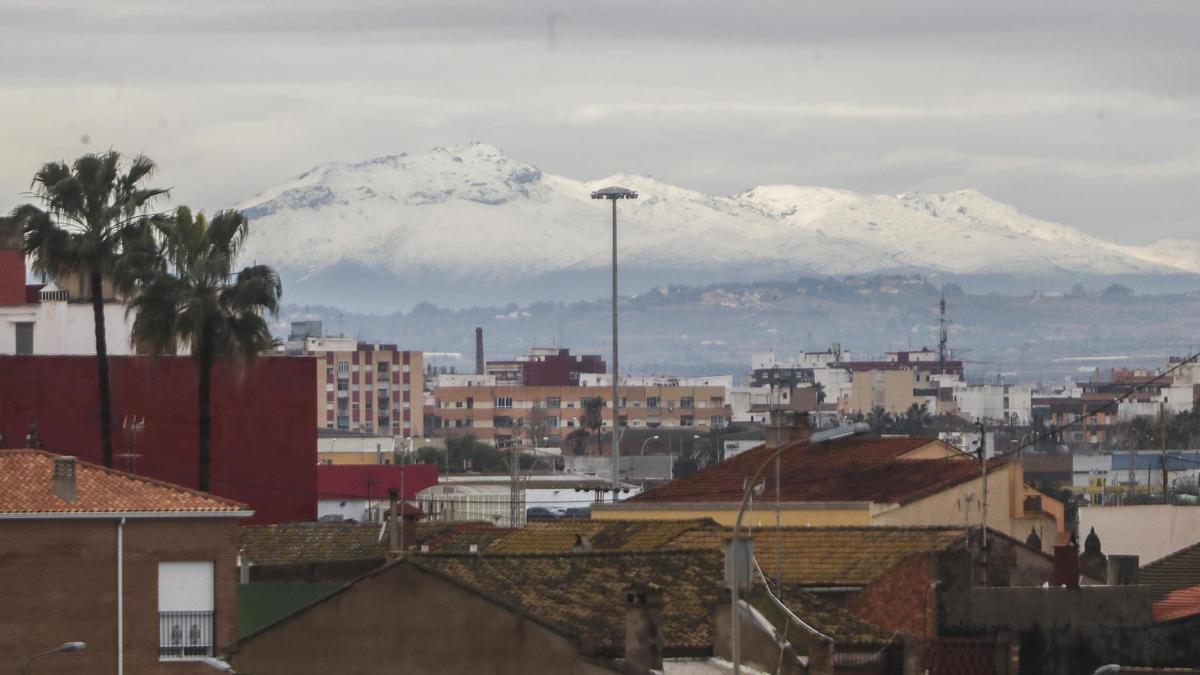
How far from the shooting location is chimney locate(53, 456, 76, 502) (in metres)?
39.1

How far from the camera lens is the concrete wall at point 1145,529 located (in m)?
67.4

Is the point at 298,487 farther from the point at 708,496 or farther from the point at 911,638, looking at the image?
the point at 911,638

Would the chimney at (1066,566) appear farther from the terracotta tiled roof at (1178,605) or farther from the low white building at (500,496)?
the low white building at (500,496)

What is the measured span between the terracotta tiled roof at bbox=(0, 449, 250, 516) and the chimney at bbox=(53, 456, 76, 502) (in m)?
0.09

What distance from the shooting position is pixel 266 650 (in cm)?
3253

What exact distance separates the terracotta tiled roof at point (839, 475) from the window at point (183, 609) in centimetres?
2168

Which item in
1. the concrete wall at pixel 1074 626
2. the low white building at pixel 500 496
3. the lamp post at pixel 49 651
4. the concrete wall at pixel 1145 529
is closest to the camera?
the lamp post at pixel 49 651

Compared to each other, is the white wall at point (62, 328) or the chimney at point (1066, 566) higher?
the white wall at point (62, 328)

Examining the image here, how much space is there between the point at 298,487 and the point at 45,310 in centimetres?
1004

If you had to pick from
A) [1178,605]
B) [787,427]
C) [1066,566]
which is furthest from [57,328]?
[1178,605]

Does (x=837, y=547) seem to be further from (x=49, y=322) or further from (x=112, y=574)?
(x=49, y=322)

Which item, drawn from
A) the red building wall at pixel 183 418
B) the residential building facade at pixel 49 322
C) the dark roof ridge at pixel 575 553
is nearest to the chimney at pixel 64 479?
the dark roof ridge at pixel 575 553

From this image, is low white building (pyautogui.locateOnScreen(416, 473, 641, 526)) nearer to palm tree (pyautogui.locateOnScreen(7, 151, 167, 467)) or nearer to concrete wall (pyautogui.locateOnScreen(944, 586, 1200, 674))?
palm tree (pyautogui.locateOnScreen(7, 151, 167, 467))

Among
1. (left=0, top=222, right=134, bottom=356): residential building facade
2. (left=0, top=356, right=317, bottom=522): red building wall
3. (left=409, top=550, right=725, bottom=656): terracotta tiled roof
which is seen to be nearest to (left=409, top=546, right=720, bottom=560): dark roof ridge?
(left=409, top=550, right=725, bottom=656): terracotta tiled roof
